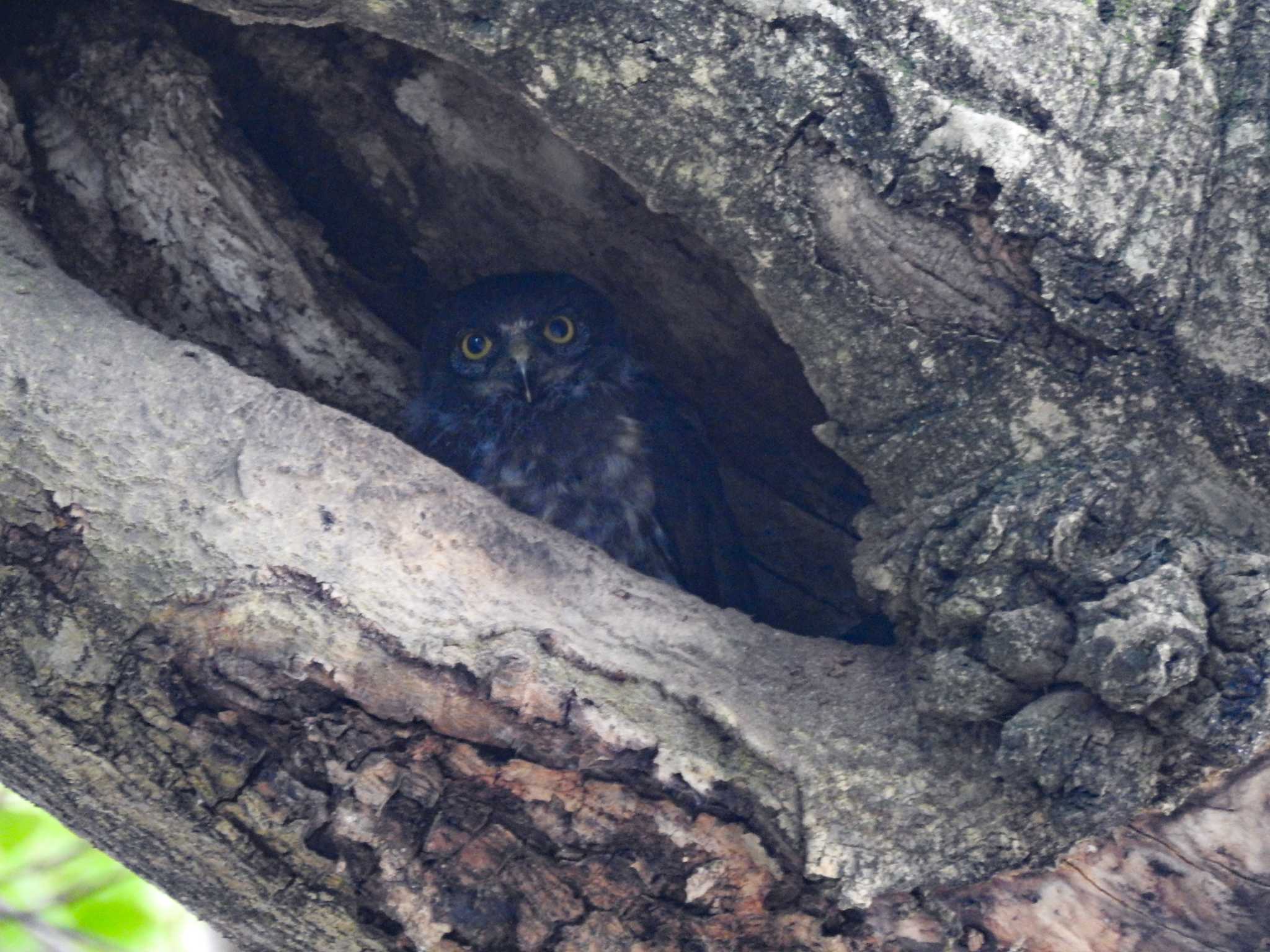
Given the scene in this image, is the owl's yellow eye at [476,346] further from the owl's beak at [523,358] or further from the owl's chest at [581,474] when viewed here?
the owl's chest at [581,474]

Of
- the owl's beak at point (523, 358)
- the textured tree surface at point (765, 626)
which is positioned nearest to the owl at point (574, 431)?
the owl's beak at point (523, 358)

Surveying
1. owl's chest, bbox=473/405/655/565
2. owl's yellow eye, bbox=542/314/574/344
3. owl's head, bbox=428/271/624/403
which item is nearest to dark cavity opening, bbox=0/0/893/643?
owl's head, bbox=428/271/624/403

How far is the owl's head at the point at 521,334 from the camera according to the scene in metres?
4.11

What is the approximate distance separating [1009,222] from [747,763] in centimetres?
112

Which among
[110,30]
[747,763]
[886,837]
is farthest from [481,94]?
[886,837]

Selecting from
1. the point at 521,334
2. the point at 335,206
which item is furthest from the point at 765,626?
the point at 335,206

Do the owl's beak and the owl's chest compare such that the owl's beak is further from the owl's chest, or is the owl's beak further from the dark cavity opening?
the dark cavity opening

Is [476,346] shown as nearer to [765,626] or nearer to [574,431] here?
[574,431]

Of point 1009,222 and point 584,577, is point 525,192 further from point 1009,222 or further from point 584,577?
point 1009,222

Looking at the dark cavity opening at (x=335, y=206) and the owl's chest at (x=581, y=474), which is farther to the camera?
the owl's chest at (x=581, y=474)

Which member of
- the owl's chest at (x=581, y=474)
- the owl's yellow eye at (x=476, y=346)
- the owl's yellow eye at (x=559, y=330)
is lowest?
the owl's chest at (x=581, y=474)

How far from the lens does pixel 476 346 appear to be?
165 inches

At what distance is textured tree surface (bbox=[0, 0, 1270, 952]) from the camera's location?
2.23 m

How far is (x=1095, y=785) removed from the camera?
2.18 meters
